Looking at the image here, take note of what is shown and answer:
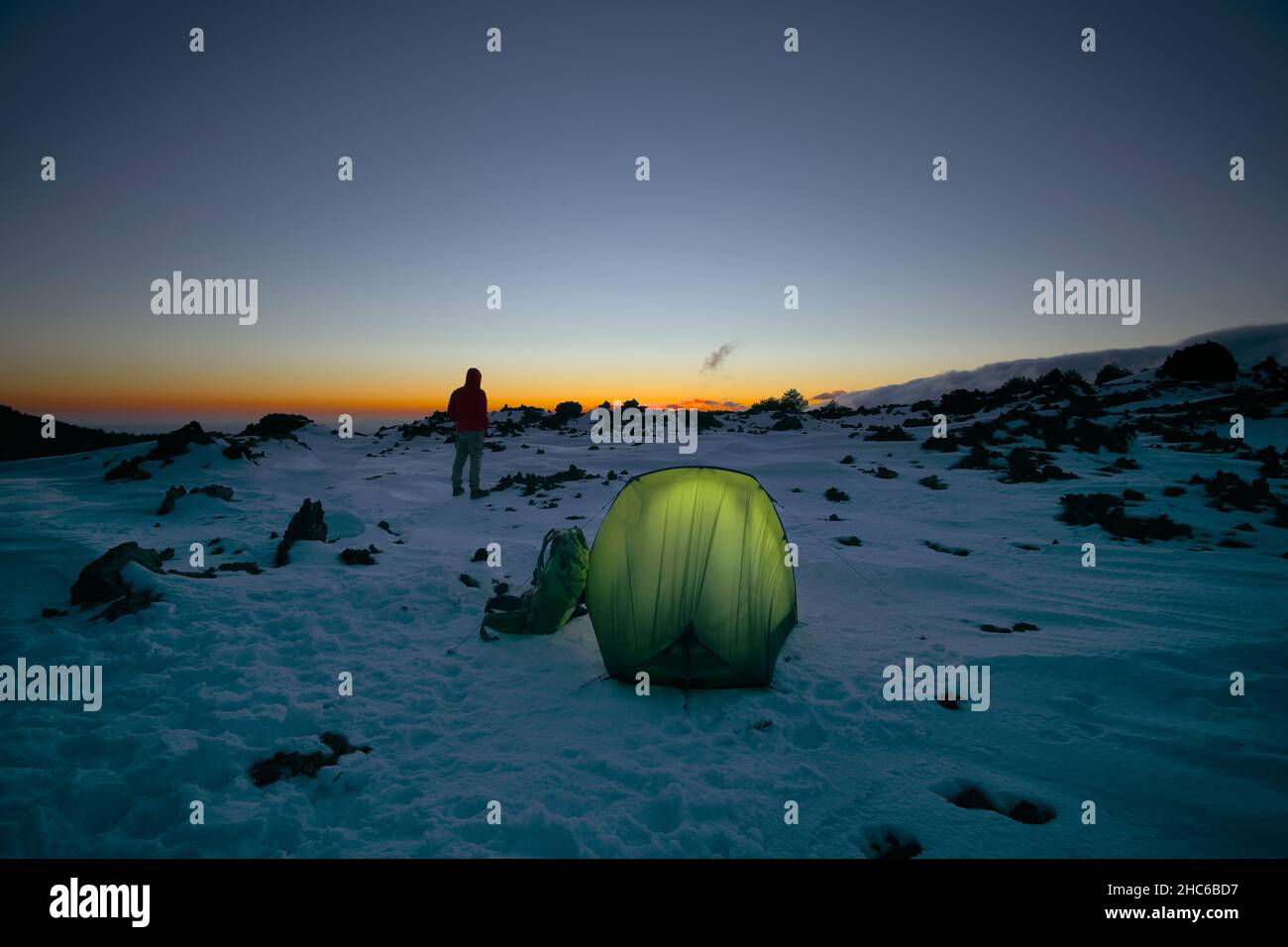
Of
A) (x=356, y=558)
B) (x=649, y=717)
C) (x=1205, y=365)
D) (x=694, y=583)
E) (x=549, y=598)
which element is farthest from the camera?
(x=1205, y=365)

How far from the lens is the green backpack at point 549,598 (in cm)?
721

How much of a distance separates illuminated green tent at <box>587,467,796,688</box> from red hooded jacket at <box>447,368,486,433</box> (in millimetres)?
9924

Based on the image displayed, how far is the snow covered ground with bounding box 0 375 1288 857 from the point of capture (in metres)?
3.72

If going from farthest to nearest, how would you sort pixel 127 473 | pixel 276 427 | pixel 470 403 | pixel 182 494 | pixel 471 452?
pixel 276 427 → pixel 471 452 → pixel 127 473 → pixel 470 403 → pixel 182 494

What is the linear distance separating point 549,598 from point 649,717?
8.32ft

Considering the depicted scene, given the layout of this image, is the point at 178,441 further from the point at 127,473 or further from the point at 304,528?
the point at 304,528

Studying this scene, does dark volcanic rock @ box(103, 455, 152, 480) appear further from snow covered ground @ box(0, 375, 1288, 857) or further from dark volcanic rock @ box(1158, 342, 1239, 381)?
dark volcanic rock @ box(1158, 342, 1239, 381)

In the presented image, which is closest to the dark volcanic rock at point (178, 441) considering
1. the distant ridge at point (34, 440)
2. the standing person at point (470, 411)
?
the distant ridge at point (34, 440)

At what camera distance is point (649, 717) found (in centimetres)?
519

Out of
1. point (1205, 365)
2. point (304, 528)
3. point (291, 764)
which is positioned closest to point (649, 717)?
point (291, 764)

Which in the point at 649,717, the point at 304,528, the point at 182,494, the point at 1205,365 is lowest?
the point at 649,717

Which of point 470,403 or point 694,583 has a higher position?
point 470,403
